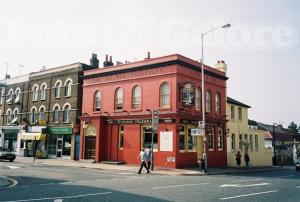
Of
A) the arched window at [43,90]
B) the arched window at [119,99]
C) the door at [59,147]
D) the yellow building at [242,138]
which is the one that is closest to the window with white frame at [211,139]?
the yellow building at [242,138]

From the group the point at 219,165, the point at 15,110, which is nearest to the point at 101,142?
the point at 219,165

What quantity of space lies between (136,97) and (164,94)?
3104 millimetres

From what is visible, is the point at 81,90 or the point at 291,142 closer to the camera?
the point at 81,90

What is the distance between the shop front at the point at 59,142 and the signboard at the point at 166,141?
11836 mm

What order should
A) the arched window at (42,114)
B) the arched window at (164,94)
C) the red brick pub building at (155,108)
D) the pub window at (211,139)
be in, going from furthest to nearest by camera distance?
the arched window at (42,114)
the pub window at (211,139)
the arched window at (164,94)
the red brick pub building at (155,108)

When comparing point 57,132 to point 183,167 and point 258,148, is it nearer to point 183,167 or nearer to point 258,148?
point 183,167

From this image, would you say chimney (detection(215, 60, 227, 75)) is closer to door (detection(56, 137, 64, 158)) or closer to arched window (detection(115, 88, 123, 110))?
arched window (detection(115, 88, 123, 110))

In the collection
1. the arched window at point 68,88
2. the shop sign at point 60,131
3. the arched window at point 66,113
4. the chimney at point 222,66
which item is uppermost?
the chimney at point 222,66

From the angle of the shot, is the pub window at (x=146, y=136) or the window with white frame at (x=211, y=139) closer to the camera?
the pub window at (x=146, y=136)

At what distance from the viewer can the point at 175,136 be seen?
25.6 meters

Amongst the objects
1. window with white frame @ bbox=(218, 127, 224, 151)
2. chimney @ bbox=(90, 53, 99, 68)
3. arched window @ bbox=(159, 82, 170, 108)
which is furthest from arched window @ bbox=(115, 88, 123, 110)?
window with white frame @ bbox=(218, 127, 224, 151)

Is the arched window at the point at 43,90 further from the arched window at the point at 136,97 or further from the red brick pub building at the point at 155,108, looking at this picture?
the arched window at the point at 136,97

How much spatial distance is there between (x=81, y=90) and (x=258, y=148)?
23392 mm

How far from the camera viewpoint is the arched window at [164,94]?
27.1 metres
